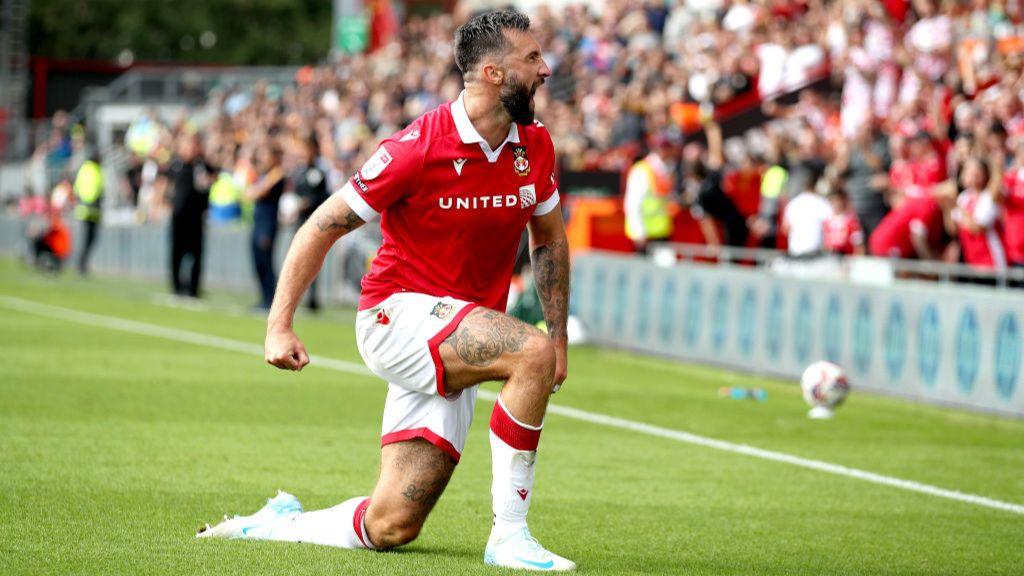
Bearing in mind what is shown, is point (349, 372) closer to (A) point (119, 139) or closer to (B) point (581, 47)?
(B) point (581, 47)

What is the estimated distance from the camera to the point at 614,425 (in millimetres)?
11656

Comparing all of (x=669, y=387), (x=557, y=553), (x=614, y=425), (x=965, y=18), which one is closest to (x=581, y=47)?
(x=965, y=18)

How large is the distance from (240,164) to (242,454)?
19.9 meters

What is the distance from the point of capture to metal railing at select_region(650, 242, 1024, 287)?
13.8 metres

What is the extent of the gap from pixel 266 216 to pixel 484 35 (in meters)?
15.2

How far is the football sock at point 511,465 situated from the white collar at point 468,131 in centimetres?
93

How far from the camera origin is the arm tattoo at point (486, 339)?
6.19m

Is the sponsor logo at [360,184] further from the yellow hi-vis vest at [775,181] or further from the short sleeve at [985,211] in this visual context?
the yellow hi-vis vest at [775,181]

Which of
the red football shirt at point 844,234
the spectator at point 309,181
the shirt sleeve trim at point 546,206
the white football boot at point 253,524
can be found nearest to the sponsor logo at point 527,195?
the shirt sleeve trim at point 546,206

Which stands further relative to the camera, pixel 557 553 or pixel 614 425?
pixel 614 425

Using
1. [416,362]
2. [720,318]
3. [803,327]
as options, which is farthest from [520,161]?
[720,318]

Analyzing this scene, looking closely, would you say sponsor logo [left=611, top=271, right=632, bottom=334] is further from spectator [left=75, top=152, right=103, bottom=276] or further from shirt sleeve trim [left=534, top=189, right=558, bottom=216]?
spectator [left=75, top=152, right=103, bottom=276]

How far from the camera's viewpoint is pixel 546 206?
6613 mm

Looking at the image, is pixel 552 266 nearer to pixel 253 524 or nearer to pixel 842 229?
pixel 253 524
